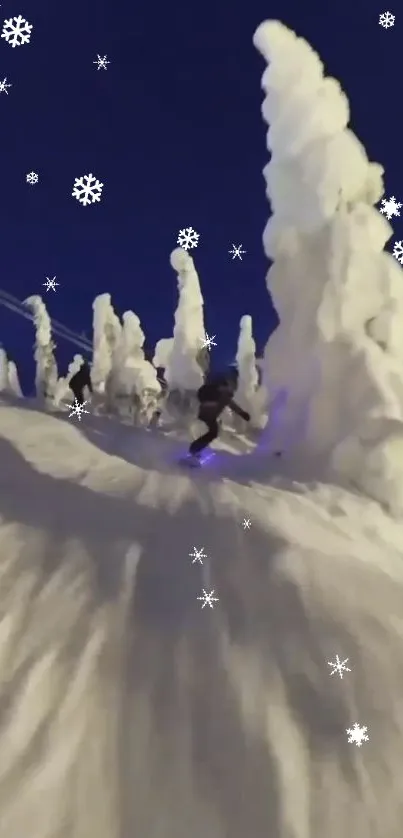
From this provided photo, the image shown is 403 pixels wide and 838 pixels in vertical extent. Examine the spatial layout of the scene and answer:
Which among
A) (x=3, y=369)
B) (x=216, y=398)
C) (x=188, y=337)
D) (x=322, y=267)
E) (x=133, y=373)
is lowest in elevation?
(x=216, y=398)

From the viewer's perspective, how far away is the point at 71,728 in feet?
8.37

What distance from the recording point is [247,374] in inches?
747

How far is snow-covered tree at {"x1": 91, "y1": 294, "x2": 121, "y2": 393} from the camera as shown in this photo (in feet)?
61.0

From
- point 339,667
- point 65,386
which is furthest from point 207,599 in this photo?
point 65,386

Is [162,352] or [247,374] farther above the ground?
[162,352]

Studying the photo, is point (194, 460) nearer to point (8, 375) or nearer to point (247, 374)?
point (247, 374)

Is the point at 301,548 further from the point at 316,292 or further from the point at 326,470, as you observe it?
the point at 316,292

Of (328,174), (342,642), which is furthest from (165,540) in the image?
(328,174)

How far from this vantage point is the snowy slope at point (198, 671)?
2.24 m

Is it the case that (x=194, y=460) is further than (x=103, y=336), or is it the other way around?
(x=103, y=336)

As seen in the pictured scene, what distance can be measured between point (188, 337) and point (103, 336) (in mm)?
3676
